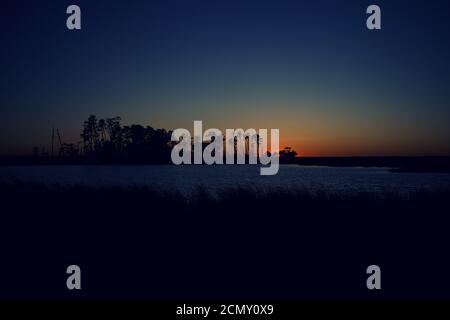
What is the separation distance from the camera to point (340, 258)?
8258 millimetres

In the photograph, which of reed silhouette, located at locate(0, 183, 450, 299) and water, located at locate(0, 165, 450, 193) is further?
water, located at locate(0, 165, 450, 193)

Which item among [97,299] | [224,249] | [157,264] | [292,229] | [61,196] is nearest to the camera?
[97,299]

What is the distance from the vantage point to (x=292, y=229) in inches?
388

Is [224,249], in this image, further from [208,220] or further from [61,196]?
[61,196]

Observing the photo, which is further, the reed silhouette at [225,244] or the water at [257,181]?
the water at [257,181]

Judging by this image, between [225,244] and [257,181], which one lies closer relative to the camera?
[225,244]

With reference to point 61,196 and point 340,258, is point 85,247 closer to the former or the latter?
point 61,196
